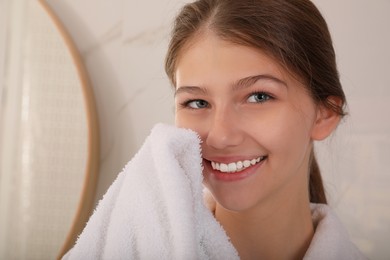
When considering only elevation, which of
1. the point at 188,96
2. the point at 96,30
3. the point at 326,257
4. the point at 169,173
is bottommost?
the point at 326,257

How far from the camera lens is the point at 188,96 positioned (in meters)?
0.53

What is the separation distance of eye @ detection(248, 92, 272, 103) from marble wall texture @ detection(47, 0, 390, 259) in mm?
407

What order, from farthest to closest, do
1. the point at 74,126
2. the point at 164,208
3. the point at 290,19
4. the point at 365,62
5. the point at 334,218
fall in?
the point at 74,126, the point at 365,62, the point at 334,218, the point at 290,19, the point at 164,208

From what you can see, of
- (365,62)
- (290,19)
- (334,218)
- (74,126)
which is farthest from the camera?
(74,126)

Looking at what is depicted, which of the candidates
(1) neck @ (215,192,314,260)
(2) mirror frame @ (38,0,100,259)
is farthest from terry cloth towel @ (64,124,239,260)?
(2) mirror frame @ (38,0,100,259)

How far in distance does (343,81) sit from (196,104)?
456mm

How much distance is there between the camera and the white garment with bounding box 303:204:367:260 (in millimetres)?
557

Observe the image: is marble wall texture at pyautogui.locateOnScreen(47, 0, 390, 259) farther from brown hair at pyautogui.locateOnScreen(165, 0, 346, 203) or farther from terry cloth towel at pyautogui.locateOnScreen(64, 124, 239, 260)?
terry cloth towel at pyautogui.locateOnScreen(64, 124, 239, 260)

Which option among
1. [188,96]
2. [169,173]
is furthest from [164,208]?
[188,96]

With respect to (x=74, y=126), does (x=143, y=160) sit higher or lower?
lower

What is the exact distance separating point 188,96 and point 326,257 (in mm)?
313

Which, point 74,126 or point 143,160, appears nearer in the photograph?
point 143,160

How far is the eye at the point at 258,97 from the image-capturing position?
50 cm

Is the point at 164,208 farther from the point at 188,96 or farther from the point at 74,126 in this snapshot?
the point at 74,126
